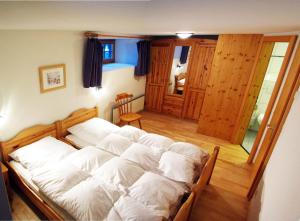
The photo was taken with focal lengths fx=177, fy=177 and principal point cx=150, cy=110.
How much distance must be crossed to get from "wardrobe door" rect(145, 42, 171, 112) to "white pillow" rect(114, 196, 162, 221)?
3.60 m

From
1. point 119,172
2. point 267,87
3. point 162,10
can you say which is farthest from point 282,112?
point 267,87

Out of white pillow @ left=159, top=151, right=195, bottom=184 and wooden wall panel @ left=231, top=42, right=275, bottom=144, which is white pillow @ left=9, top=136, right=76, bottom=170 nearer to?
white pillow @ left=159, top=151, right=195, bottom=184

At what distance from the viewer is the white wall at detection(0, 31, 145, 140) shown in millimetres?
2113

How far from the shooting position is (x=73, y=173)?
6.13ft

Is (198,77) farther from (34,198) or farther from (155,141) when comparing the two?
(34,198)

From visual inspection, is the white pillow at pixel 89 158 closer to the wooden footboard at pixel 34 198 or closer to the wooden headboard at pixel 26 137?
the wooden footboard at pixel 34 198

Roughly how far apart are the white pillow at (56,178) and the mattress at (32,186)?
110mm

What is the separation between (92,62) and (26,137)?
1.50m

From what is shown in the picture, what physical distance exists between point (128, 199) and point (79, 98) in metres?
2.09

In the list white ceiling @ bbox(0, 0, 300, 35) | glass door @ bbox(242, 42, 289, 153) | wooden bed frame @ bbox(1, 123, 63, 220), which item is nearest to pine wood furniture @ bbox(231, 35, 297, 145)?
glass door @ bbox(242, 42, 289, 153)

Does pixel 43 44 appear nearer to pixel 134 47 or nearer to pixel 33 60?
pixel 33 60

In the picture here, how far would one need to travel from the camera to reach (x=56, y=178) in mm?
1776

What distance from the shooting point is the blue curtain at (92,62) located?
295 cm

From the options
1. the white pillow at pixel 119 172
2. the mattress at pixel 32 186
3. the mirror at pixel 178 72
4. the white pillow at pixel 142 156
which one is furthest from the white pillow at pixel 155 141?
the mirror at pixel 178 72
